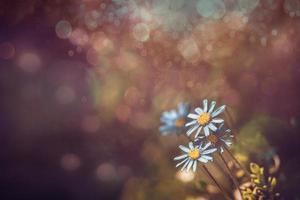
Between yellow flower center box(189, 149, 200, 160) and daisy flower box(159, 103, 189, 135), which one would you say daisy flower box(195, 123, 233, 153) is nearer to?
yellow flower center box(189, 149, 200, 160)

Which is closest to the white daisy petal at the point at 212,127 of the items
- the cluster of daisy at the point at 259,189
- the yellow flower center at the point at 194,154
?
the yellow flower center at the point at 194,154

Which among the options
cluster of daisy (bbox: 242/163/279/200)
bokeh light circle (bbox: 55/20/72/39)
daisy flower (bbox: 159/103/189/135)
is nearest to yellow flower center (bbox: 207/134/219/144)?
cluster of daisy (bbox: 242/163/279/200)

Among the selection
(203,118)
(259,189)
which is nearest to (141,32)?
(203,118)

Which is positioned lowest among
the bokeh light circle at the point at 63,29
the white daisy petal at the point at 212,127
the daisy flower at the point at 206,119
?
the white daisy petal at the point at 212,127

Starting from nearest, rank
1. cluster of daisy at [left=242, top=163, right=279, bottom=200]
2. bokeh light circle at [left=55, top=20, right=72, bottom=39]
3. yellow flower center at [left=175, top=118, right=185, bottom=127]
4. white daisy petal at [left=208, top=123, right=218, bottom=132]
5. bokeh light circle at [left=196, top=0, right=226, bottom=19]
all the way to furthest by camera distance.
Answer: white daisy petal at [left=208, top=123, right=218, bottom=132], cluster of daisy at [left=242, top=163, right=279, bottom=200], yellow flower center at [left=175, top=118, right=185, bottom=127], bokeh light circle at [left=196, top=0, right=226, bottom=19], bokeh light circle at [left=55, top=20, right=72, bottom=39]

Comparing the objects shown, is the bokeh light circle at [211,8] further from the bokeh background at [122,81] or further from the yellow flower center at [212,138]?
the yellow flower center at [212,138]

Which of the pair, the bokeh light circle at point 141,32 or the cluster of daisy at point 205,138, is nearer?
the cluster of daisy at point 205,138
